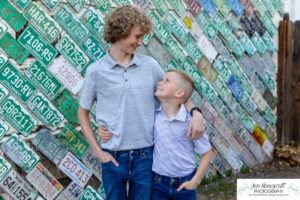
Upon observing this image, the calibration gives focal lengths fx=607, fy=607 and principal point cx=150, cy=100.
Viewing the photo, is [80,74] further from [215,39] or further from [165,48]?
[215,39]

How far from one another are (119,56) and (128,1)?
134 centimetres

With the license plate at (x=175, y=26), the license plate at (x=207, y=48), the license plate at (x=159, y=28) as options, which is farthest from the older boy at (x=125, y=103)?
the license plate at (x=207, y=48)

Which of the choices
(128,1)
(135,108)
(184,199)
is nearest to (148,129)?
(135,108)

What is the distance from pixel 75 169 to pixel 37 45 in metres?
0.92

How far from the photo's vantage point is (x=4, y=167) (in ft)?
12.7

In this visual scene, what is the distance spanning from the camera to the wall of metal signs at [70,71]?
3.90m

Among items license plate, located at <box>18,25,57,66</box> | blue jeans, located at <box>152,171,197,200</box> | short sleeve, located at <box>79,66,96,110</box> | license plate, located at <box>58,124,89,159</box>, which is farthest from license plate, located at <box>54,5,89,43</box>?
blue jeans, located at <box>152,171,197,200</box>

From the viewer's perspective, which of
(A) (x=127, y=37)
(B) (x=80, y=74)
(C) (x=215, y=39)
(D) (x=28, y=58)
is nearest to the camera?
(A) (x=127, y=37)

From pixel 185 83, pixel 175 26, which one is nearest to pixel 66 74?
pixel 185 83

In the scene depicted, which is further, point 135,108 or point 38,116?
point 38,116

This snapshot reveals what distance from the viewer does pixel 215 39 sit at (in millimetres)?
5551

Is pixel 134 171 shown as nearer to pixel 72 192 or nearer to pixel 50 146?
pixel 50 146

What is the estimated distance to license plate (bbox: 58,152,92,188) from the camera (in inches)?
166

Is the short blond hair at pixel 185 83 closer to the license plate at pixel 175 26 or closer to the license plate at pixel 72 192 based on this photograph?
the license plate at pixel 72 192
